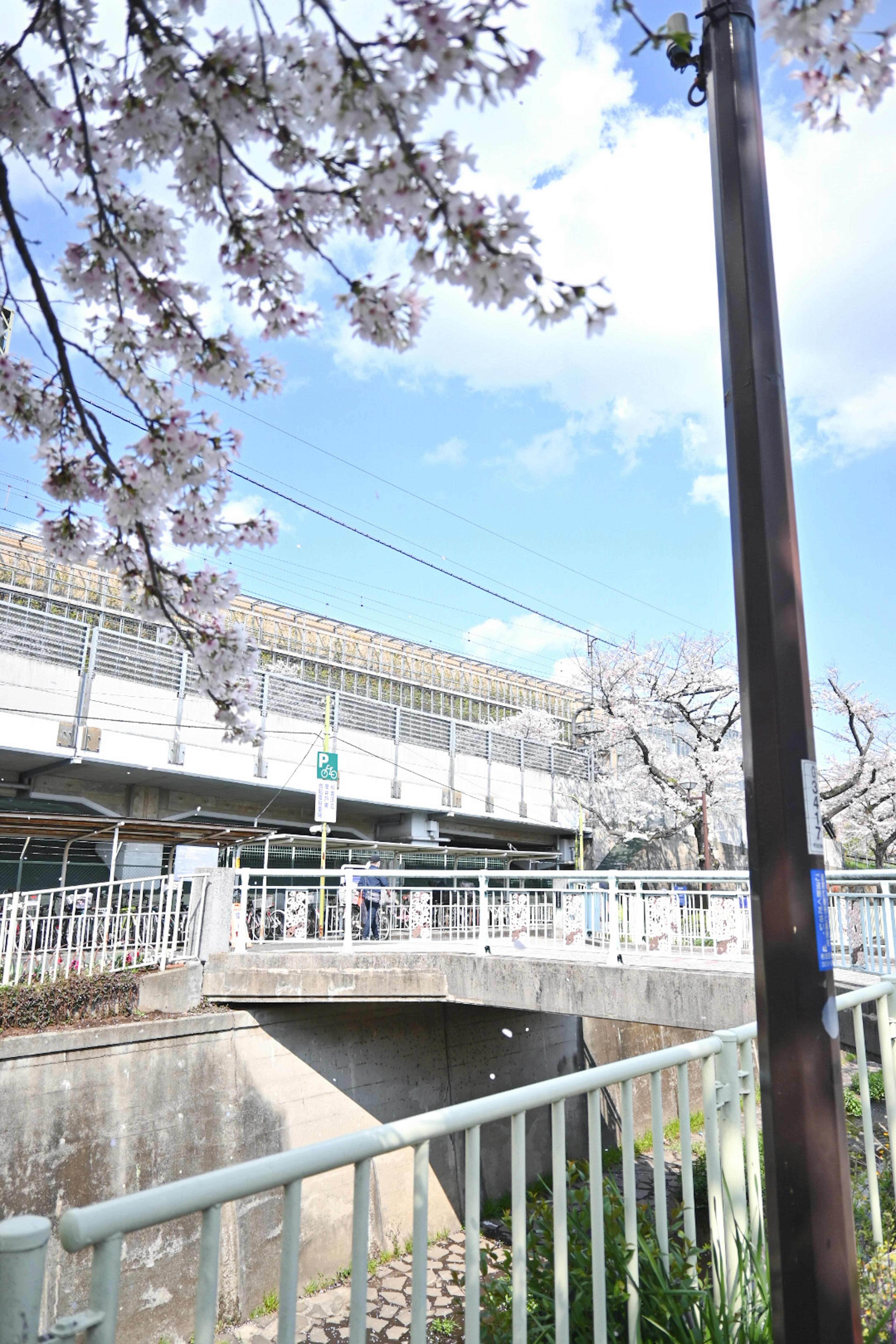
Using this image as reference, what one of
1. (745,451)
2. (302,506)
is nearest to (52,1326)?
(745,451)

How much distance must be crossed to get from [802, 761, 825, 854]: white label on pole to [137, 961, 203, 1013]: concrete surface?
10.4 meters

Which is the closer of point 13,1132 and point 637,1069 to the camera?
point 637,1069

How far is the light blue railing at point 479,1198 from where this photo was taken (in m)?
1.41

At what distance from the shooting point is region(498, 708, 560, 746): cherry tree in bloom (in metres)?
31.5

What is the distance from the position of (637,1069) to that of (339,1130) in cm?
1082

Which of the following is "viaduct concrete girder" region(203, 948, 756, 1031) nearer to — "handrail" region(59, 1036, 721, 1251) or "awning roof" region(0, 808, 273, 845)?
"awning roof" region(0, 808, 273, 845)

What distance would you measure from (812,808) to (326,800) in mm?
12270

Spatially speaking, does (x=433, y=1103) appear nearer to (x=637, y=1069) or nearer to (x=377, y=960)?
(x=377, y=960)

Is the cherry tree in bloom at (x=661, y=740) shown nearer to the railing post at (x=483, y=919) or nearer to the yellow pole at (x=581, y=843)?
the yellow pole at (x=581, y=843)

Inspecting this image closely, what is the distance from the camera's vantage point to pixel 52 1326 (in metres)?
1.35

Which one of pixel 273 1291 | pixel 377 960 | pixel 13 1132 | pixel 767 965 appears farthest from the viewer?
pixel 377 960

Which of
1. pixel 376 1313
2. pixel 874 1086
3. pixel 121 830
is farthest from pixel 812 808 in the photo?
pixel 121 830

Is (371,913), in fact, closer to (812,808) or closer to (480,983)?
(480,983)

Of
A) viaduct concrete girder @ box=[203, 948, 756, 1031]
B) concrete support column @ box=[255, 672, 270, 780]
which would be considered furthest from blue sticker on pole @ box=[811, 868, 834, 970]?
concrete support column @ box=[255, 672, 270, 780]
